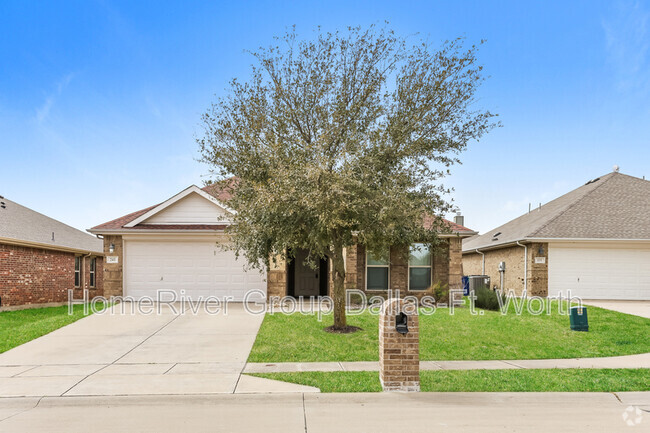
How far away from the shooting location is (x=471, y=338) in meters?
10.1

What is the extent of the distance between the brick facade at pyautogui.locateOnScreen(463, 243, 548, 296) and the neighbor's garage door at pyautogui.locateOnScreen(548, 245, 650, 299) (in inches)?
12.4

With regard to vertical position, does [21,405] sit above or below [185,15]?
below

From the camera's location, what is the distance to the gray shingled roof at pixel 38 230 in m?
17.1

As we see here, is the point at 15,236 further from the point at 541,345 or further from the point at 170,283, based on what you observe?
the point at 541,345

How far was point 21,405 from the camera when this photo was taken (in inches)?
235

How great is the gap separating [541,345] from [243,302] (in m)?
9.81

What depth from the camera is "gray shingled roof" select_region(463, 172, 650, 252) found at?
17625 mm

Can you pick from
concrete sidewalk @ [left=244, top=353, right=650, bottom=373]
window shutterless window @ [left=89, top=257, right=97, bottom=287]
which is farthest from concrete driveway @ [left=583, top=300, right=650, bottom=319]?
window shutterless window @ [left=89, top=257, right=97, bottom=287]

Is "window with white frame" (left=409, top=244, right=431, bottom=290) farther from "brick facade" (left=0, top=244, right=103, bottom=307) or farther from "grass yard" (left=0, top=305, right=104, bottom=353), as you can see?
"brick facade" (left=0, top=244, right=103, bottom=307)

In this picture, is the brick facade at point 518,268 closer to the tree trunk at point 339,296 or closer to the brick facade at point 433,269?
the brick facade at point 433,269

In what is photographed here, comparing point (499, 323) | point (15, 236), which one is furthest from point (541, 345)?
point (15, 236)

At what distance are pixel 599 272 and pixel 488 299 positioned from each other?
6121 mm

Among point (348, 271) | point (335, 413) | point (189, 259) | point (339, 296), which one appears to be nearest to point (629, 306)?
point (348, 271)

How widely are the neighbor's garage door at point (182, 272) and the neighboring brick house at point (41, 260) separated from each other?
13.9 ft
